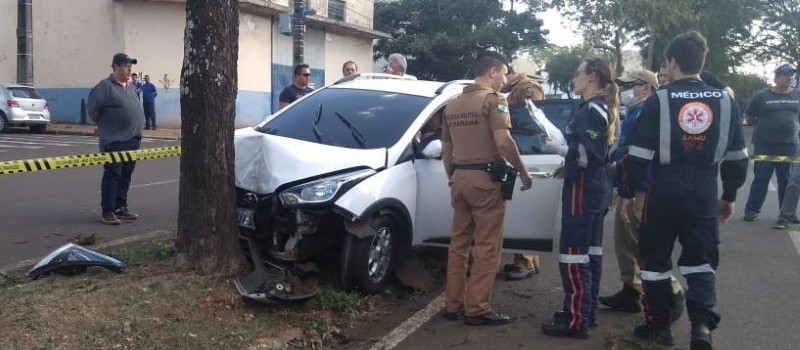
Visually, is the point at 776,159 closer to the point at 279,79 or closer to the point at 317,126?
the point at 317,126

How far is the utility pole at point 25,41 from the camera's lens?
22141mm

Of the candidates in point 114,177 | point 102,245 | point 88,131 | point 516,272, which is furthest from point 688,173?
point 88,131

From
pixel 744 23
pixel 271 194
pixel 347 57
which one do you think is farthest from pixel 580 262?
pixel 744 23

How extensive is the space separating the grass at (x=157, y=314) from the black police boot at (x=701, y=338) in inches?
83.8

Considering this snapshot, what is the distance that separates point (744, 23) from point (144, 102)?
33.2 metres

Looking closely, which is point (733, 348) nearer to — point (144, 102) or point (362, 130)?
point (362, 130)

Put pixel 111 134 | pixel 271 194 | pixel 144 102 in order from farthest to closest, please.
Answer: pixel 144 102, pixel 111 134, pixel 271 194

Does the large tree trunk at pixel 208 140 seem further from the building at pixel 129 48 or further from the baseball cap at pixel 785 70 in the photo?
the building at pixel 129 48

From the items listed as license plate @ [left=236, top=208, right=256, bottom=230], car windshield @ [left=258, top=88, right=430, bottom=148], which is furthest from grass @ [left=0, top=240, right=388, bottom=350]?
car windshield @ [left=258, top=88, right=430, bottom=148]

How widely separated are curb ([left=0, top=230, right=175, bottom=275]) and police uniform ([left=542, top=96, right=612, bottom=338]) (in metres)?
3.96

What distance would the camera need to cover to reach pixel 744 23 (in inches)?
1681

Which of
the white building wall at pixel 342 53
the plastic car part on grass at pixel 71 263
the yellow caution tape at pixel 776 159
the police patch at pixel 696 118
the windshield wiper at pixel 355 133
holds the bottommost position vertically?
the plastic car part on grass at pixel 71 263

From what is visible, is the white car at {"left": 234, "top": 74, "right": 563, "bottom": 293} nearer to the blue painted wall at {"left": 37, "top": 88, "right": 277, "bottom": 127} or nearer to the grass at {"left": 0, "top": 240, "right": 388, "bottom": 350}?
the grass at {"left": 0, "top": 240, "right": 388, "bottom": 350}

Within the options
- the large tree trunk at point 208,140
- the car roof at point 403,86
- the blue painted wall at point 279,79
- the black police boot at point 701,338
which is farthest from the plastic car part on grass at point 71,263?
the blue painted wall at point 279,79
